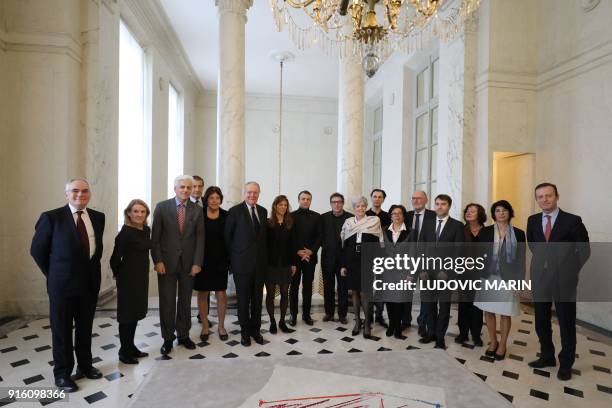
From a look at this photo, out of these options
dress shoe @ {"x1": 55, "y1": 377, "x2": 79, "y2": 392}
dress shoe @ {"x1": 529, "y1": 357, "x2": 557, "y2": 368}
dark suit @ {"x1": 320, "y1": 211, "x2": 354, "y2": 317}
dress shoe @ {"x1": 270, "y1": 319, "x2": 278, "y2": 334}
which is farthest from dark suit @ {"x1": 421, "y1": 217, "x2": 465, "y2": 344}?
dress shoe @ {"x1": 55, "y1": 377, "x2": 79, "y2": 392}

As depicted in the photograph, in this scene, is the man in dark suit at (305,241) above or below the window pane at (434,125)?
below

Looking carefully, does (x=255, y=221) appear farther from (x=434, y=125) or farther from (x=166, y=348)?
(x=434, y=125)

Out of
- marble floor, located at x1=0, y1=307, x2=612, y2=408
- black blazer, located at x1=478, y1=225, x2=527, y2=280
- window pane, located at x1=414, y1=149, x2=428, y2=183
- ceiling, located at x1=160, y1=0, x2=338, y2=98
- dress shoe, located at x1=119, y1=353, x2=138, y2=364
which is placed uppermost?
ceiling, located at x1=160, y1=0, x2=338, y2=98

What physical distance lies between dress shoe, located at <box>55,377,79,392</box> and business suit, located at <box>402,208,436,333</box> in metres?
3.64

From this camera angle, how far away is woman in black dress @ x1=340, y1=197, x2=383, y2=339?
4531 millimetres

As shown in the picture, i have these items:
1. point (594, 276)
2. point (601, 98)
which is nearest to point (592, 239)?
point (594, 276)

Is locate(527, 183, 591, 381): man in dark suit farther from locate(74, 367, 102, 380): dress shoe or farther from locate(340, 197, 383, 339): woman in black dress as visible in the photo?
locate(74, 367, 102, 380): dress shoe

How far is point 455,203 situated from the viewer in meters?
6.82

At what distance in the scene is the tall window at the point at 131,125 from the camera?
8.01m

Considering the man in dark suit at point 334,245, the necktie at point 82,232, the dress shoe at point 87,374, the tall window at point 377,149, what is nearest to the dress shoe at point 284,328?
the man in dark suit at point 334,245

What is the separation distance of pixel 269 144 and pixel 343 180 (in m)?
8.88

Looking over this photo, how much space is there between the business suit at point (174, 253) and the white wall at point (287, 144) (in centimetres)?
1088

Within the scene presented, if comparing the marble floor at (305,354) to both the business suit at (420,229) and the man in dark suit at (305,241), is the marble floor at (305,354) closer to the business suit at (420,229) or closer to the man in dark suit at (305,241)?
the business suit at (420,229)

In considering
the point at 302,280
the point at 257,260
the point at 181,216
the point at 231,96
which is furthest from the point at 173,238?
the point at 231,96
